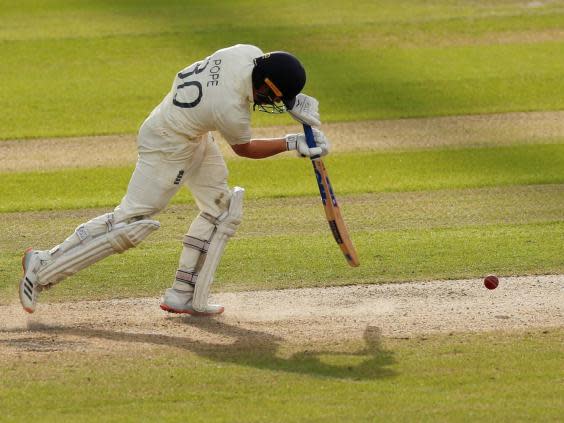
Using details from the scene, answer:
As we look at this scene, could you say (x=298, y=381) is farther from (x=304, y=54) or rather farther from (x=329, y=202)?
(x=304, y=54)

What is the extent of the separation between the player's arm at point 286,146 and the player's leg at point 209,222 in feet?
1.04

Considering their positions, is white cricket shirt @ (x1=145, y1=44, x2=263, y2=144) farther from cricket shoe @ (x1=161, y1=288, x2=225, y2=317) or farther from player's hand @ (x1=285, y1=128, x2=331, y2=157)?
cricket shoe @ (x1=161, y1=288, x2=225, y2=317)

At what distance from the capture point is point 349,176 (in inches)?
553

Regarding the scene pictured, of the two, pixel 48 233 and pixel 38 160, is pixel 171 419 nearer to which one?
pixel 48 233

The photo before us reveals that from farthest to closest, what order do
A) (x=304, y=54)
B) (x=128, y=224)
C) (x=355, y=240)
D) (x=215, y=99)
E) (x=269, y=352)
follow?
(x=304, y=54)
(x=355, y=240)
(x=128, y=224)
(x=215, y=99)
(x=269, y=352)

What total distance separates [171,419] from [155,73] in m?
12.2

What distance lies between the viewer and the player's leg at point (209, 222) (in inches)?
348

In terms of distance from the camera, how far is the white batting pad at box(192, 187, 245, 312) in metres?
8.84

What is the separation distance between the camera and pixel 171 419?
6766 millimetres

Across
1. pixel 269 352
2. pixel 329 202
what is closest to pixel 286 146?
pixel 329 202

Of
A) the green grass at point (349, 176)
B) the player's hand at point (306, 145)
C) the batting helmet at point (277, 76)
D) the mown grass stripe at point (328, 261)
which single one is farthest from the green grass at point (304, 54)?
the batting helmet at point (277, 76)

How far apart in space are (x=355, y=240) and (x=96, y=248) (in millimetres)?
3329

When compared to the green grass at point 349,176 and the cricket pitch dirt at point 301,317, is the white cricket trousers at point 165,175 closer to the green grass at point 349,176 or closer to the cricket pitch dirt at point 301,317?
the cricket pitch dirt at point 301,317

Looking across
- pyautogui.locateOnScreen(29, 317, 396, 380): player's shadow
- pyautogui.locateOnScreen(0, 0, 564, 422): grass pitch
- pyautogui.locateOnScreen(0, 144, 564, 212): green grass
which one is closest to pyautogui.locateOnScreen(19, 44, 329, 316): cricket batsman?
pyautogui.locateOnScreen(29, 317, 396, 380): player's shadow
